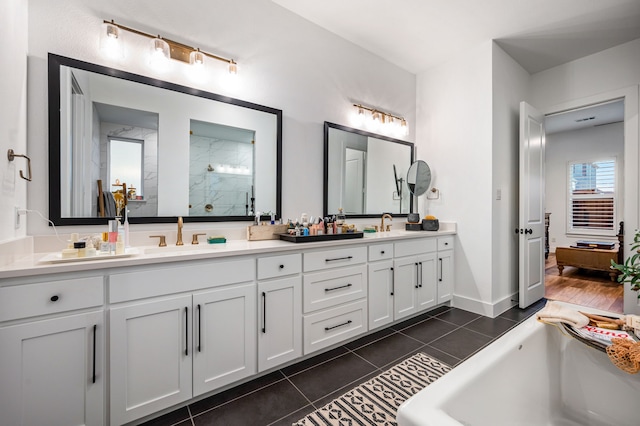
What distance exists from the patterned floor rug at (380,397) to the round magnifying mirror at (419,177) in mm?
2073

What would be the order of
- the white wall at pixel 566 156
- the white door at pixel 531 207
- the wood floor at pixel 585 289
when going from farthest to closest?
the white wall at pixel 566 156 → the wood floor at pixel 585 289 → the white door at pixel 531 207

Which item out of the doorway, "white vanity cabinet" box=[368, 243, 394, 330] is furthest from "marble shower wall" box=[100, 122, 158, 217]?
the doorway

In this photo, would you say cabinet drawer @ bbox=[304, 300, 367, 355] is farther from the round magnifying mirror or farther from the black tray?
the round magnifying mirror

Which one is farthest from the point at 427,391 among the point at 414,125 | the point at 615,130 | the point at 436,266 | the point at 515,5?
the point at 615,130

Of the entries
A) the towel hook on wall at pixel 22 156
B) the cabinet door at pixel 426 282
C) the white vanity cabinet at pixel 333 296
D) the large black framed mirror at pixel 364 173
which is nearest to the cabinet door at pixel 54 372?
the towel hook on wall at pixel 22 156

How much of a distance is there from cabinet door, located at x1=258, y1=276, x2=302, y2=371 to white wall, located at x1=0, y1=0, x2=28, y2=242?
4.27ft

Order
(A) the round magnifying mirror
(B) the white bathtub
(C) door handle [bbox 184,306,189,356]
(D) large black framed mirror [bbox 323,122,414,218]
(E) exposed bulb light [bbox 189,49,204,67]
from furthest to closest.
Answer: (A) the round magnifying mirror → (D) large black framed mirror [bbox 323,122,414,218] → (E) exposed bulb light [bbox 189,49,204,67] → (C) door handle [bbox 184,306,189,356] → (B) the white bathtub

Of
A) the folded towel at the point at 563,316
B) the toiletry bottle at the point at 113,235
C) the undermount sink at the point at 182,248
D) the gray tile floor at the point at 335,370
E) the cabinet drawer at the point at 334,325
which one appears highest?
the toiletry bottle at the point at 113,235

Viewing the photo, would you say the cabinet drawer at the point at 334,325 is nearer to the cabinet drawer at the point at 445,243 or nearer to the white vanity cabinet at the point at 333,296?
the white vanity cabinet at the point at 333,296

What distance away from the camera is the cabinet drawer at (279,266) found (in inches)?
72.5

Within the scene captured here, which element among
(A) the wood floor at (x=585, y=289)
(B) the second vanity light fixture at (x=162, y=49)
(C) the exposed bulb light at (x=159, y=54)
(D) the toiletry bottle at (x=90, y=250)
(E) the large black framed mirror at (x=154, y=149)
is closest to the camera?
(D) the toiletry bottle at (x=90, y=250)

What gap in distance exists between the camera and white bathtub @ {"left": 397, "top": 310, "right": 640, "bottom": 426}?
990 millimetres

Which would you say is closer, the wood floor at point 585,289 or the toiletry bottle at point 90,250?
the toiletry bottle at point 90,250

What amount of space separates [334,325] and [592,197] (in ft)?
23.2
